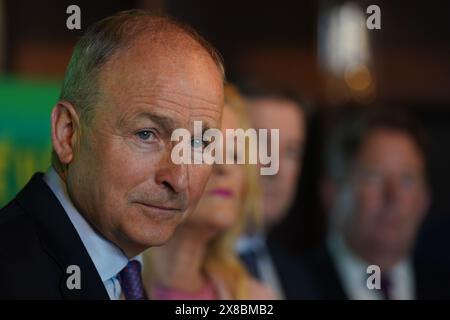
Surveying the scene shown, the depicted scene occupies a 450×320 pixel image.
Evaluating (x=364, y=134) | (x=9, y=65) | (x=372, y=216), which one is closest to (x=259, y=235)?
(x=372, y=216)

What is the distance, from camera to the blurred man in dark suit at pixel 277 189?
→ 160cm

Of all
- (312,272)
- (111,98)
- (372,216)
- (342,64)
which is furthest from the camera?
(342,64)

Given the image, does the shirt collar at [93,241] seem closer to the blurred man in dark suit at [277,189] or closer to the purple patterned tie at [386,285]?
the blurred man in dark suit at [277,189]

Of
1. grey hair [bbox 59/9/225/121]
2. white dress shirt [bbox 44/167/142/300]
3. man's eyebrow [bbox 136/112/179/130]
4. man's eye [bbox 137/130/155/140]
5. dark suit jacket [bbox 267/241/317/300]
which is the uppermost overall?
grey hair [bbox 59/9/225/121]

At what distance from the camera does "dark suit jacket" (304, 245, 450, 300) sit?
1.61 metres

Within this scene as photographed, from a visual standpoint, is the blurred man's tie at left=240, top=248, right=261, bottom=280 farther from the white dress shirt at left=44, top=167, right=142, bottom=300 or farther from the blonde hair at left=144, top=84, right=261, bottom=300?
the white dress shirt at left=44, top=167, right=142, bottom=300

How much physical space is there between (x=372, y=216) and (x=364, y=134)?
228mm

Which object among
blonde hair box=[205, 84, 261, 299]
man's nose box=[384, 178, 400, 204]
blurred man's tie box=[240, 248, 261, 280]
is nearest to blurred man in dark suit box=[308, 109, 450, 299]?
man's nose box=[384, 178, 400, 204]

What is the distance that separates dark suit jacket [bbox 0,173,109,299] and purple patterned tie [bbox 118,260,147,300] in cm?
3

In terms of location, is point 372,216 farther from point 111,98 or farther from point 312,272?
point 111,98

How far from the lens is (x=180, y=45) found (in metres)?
0.95

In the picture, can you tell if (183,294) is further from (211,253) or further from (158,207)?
(158,207)

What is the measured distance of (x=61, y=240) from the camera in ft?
3.16

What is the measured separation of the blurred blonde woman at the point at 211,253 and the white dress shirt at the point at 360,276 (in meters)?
0.22
